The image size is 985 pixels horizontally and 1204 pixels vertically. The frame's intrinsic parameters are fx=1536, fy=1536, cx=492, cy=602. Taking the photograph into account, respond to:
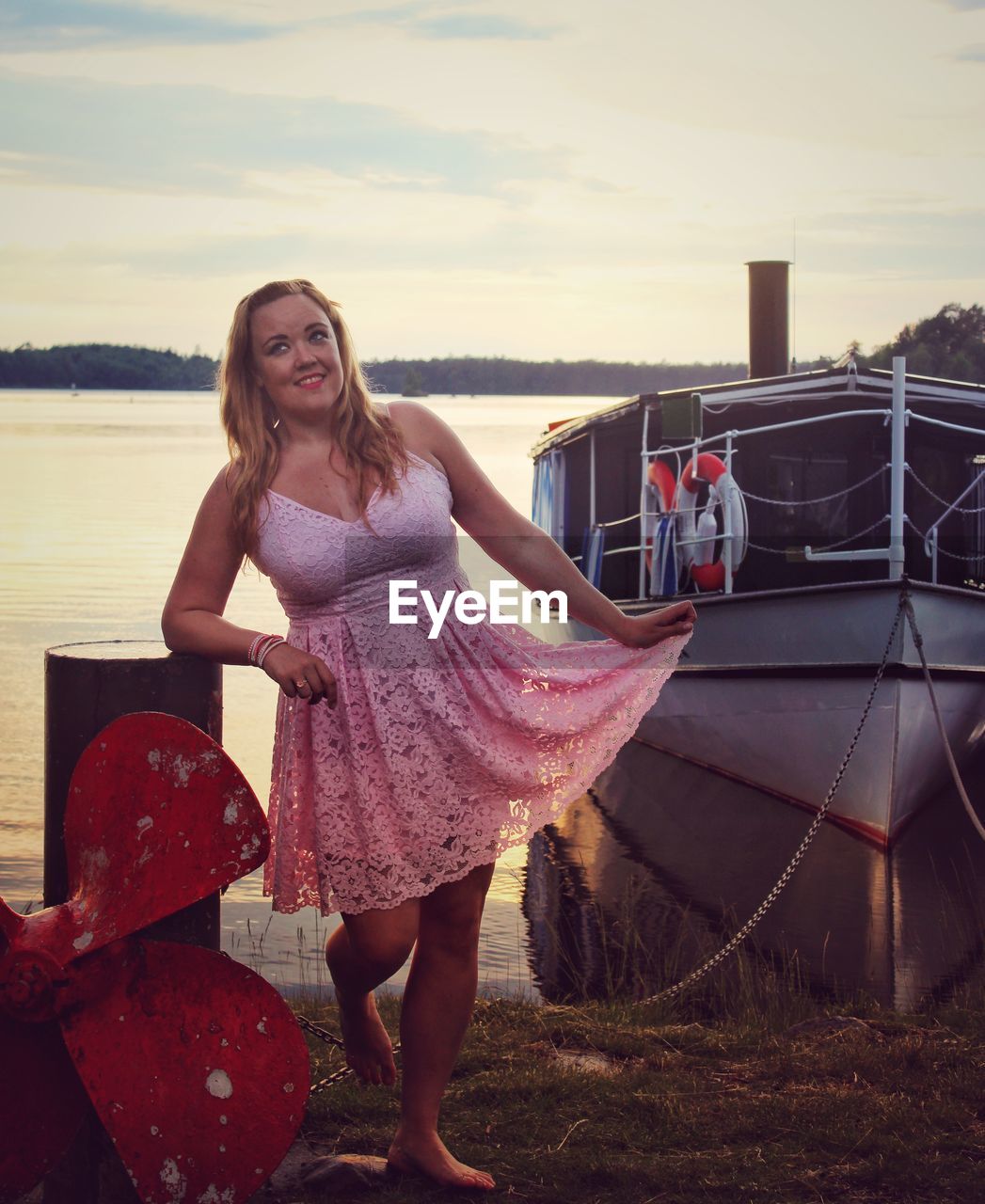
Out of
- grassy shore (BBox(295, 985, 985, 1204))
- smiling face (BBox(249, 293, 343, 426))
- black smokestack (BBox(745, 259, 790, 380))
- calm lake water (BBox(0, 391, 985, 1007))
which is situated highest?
black smokestack (BBox(745, 259, 790, 380))

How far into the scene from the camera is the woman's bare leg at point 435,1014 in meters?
3.11

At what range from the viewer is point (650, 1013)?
4957 millimetres

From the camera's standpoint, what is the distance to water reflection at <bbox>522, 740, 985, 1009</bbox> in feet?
24.3

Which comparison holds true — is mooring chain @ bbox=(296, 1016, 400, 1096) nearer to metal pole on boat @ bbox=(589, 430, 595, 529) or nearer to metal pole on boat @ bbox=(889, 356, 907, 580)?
metal pole on boat @ bbox=(889, 356, 907, 580)

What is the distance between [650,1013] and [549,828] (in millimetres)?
7506

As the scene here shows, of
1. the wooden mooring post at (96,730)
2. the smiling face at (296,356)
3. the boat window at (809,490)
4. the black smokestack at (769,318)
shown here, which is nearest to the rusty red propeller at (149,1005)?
the wooden mooring post at (96,730)

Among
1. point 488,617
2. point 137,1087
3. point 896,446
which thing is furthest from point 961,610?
point 137,1087

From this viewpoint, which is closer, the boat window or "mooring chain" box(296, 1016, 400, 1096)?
"mooring chain" box(296, 1016, 400, 1096)

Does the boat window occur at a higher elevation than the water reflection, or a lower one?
higher

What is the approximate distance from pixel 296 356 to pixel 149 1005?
4.24 ft

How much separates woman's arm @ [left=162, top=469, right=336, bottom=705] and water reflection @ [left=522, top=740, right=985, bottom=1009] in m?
3.25

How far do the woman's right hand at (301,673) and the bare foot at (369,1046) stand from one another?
778 mm

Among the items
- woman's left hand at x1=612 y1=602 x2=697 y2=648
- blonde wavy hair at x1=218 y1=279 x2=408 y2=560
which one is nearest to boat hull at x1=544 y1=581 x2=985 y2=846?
woman's left hand at x1=612 y1=602 x2=697 y2=648

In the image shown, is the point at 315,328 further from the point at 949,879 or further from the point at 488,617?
the point at 949,879
